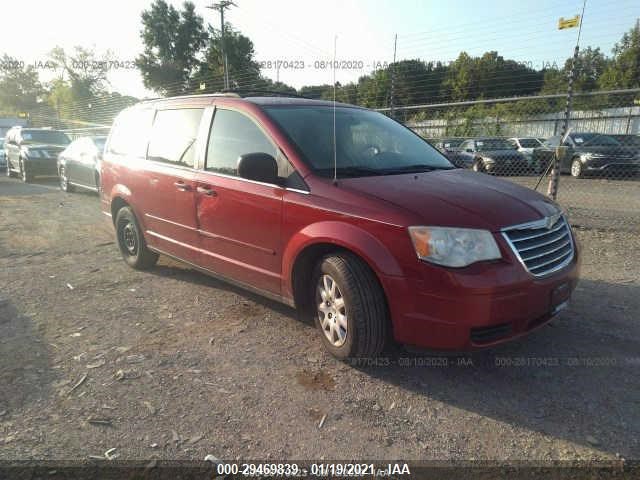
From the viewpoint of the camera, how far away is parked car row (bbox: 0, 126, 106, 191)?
1080 centimetres

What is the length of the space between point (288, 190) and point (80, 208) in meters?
8.07

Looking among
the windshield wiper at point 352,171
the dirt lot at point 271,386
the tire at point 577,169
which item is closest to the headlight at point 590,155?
the tire at point 577,169

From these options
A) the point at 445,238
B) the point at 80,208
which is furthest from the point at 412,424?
the point at 80,208

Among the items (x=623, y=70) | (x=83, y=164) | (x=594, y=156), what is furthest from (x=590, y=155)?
(x=623, y=70)

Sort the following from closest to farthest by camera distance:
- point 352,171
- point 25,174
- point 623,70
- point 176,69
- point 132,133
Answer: point 352,171 < point 132,133 < point 25,174 < point 623,70 < point 176,69

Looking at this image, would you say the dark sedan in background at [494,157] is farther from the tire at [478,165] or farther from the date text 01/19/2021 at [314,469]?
the date text 01/19/2021 at [314,469]

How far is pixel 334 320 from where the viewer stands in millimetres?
3057

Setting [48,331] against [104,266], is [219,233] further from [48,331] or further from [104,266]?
[104,266]

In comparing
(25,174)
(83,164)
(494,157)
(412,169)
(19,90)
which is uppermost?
(19,90)

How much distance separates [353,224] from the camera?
2.81 meters

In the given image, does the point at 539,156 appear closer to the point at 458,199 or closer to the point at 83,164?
the point at 83,164

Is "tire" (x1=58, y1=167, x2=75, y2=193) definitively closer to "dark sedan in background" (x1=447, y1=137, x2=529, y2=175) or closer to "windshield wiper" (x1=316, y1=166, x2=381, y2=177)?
"dark sedan in background" (x1=447, y1=137, x2=529, y2=175)

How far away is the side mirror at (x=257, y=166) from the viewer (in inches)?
120

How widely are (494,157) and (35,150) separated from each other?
14.1 m
